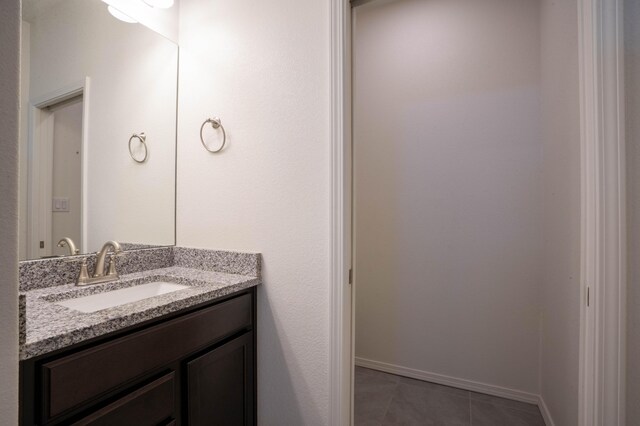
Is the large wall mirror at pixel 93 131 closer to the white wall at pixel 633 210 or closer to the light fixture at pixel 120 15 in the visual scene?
the light fixture at pixel 120 15

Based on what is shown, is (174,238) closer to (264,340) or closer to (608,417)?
(264,340)

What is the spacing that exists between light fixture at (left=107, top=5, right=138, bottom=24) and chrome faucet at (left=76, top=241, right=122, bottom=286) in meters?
1.11

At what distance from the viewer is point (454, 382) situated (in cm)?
207

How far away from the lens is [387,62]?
2.29m

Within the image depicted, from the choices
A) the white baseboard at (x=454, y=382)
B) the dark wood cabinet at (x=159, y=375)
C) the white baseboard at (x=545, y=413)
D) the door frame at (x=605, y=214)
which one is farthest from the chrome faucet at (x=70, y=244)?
the white baseboard at (x=545, y=413)

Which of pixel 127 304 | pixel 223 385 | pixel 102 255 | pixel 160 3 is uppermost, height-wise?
pixel 160 3

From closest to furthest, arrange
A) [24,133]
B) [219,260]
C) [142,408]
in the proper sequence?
[142,408] → [24,133] → [219,260]

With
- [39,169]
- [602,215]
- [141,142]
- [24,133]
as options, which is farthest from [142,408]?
[602,215]

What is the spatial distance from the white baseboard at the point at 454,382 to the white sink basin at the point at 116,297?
66.3 inches

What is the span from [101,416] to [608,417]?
145 cm

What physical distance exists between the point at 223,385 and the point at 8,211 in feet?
3.41

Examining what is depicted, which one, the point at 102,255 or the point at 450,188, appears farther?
the point at 450,188

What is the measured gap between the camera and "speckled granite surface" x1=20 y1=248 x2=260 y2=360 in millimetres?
748

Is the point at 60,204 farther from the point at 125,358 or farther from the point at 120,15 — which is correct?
the point at 120,15
